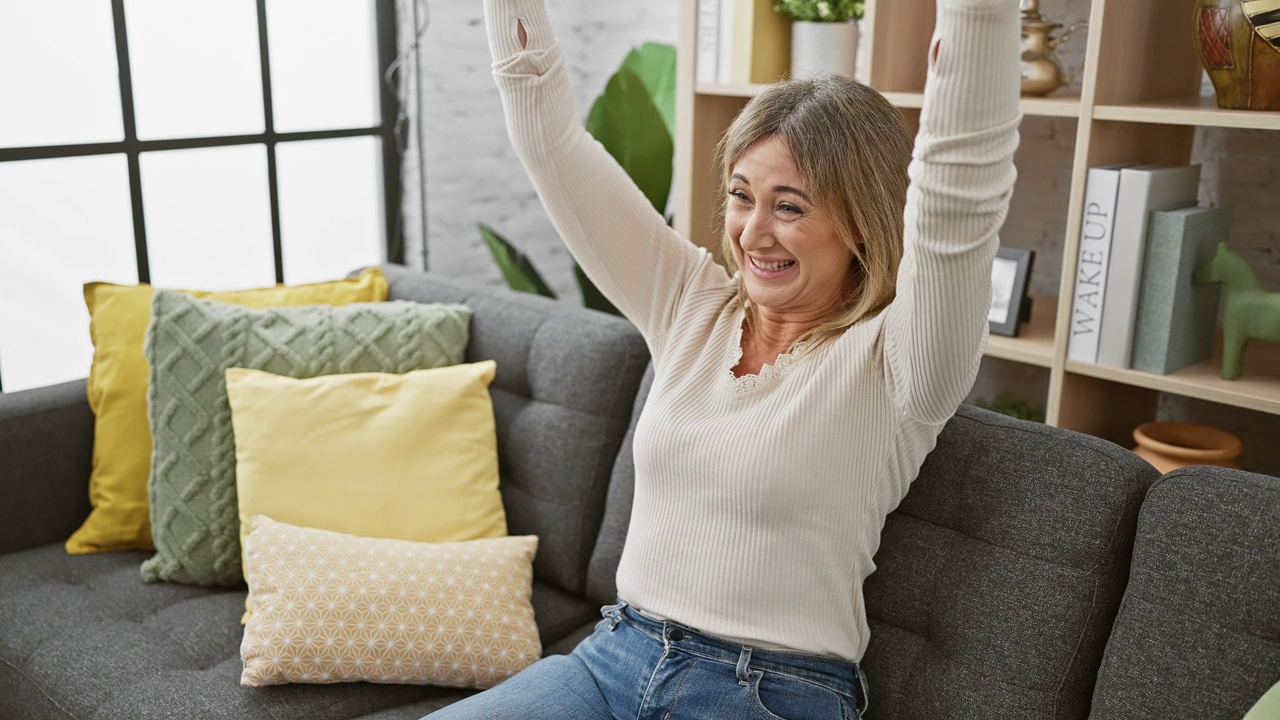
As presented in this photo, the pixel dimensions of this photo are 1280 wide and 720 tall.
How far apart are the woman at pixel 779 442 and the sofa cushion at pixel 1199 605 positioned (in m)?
0.29

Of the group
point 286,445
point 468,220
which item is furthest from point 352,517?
point 468,220

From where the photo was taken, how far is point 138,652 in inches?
69.6

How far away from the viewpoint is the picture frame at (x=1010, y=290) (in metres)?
2.18

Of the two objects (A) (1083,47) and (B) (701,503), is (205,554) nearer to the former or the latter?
(B) (701,503)

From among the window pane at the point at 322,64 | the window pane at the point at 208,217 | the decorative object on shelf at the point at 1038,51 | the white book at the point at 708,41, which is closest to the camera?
the decorative object on shelf at the point at 1038,51

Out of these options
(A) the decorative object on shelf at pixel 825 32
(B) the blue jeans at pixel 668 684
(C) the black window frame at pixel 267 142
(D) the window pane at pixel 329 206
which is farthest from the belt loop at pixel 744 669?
(D) the window pane at pixel 329 206

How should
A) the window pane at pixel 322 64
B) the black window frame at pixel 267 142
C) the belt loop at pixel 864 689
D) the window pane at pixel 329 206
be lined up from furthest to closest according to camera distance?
the window pane at pixel 329 206 → the window pane at pixel 322 64 → the black window frame at pixel 267 142 → the belt loop at pixel 864 689

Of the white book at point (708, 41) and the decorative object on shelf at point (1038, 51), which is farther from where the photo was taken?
the white book at point (708, 41)

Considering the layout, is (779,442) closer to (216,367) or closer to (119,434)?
(216,367)

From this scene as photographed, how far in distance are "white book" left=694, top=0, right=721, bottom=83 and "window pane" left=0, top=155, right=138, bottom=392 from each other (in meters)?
1.46

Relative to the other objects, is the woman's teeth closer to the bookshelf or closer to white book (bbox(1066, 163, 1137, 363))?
the bookshelf

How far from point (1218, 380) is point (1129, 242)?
28 cm

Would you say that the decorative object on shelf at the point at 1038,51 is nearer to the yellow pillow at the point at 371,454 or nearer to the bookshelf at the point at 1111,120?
the bookshelf at the point at 1111,120

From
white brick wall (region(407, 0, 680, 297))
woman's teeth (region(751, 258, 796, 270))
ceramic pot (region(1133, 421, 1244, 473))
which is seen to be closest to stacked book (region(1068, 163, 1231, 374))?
ceramic pot (region(1133, 421, 1244, 473))
